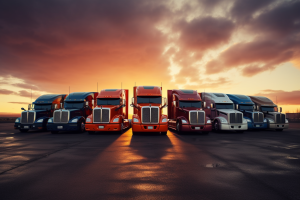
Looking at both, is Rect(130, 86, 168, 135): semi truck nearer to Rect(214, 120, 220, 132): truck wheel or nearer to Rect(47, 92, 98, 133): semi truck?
Rect(47, 92, 98, 133): semi truck

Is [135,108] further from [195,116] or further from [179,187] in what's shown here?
[179,187]

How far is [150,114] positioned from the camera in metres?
14.8

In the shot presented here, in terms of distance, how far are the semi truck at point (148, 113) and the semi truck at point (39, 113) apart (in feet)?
29.3

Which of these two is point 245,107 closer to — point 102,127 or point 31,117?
point 102,127

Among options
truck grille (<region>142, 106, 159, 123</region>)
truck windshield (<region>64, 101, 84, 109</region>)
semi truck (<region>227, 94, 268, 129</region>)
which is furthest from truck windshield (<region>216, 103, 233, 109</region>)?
truck windshield (<region>64, 101, 84, 109</region>)

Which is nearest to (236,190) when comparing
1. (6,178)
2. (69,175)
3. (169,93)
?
(69,175)

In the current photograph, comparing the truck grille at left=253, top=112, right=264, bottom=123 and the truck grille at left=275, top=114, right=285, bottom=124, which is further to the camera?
the truck grille at left=275, top=114, right=285, bottom=124

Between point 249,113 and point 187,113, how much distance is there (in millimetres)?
8097

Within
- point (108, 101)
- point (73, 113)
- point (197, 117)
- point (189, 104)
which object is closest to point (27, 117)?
point (73, 113)

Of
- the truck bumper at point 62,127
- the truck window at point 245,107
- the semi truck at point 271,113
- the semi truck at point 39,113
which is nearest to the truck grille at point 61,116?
the truck bumper at point 62,127

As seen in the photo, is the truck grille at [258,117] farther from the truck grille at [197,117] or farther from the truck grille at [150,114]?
the truck grille at [150,114]

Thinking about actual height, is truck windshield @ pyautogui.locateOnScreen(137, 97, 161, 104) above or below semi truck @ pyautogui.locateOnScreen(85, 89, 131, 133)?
above

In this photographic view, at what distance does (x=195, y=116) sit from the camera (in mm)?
15773

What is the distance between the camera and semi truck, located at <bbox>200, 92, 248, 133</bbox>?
1769 centimetres
